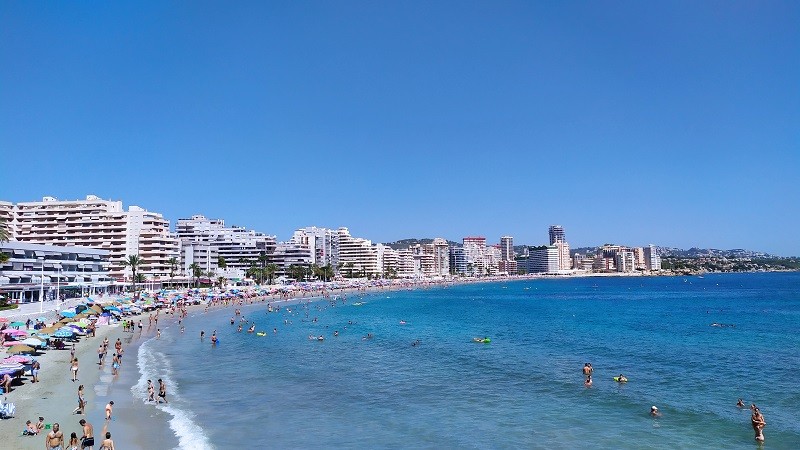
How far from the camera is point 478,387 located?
94.3 feet

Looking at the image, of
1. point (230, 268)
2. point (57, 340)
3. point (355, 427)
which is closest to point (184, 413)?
point (355, 427)

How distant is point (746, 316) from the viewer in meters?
69.1

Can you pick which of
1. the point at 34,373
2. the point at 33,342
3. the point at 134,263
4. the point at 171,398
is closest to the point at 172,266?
the point at 134,263

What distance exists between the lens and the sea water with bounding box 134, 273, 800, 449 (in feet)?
67.8

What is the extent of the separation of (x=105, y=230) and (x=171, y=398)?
96.2 metres

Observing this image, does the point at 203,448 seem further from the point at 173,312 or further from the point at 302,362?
the point at 173,312

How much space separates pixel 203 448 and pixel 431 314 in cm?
5914

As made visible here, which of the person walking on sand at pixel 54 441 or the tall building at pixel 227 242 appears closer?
the person walking on sand at pixel 54 441

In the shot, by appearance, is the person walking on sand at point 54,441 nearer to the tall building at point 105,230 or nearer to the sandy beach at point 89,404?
the sandy beach at point 89,404

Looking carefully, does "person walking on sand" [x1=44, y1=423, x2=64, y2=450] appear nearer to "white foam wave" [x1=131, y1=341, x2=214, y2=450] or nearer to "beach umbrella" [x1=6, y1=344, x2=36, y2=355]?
"white foam wave" [x1=131, y1=341, x2=214, y2=450]

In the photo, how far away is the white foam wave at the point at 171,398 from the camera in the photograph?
777 inches

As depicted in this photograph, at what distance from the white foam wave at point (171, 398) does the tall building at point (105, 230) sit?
7322 centimetres

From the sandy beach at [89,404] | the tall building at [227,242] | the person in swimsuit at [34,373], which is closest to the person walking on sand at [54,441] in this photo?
the sandy beach at [89,404]

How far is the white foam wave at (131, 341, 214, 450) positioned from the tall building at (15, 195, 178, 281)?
73223mm
